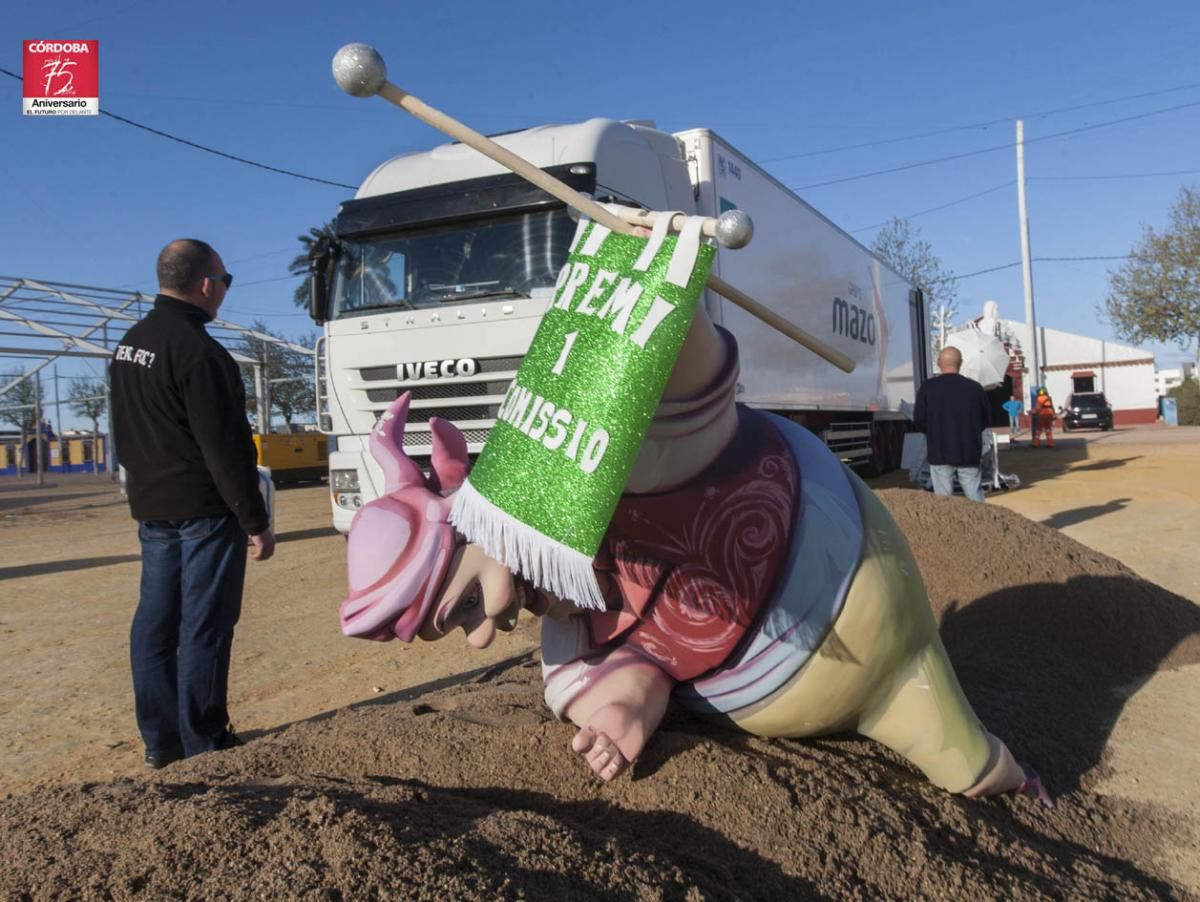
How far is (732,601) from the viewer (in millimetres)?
2344

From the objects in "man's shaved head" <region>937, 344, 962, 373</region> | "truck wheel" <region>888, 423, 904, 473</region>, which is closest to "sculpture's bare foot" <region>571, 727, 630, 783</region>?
"man's shaved head" <region>937, 344, 962, 373</region>

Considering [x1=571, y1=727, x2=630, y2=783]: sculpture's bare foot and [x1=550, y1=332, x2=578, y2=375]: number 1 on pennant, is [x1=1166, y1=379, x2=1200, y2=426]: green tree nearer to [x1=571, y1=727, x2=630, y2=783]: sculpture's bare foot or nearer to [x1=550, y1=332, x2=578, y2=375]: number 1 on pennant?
[x1=571, y1=727, x2=630, y2=783]: sculpture's bare foot

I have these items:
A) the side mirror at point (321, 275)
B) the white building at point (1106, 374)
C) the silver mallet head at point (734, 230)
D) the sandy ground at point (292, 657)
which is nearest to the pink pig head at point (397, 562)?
the silver mallet head at point (734, 230)

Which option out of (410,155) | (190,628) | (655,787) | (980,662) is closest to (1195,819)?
(980,662)

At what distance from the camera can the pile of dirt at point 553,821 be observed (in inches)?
63.1

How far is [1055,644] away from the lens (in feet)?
14.5

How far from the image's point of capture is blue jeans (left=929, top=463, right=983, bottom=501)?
26.0ft

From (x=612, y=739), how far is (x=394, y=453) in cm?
90

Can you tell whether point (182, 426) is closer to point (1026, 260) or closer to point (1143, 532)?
point (1143, 532)

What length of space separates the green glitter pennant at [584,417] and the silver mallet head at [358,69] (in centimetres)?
60

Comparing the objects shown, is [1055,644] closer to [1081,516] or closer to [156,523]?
[156,523]

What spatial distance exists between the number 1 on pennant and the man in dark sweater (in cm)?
676

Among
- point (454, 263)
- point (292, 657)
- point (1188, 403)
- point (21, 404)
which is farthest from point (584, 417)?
point (1188, 403)

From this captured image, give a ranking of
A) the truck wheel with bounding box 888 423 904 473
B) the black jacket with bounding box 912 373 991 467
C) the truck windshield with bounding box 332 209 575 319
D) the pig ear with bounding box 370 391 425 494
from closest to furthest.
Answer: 1. the pig ear with bounding box 370 391 425 494
2. the truck windshield with bounding box 332 209 575 319
3. the black jacket with bounding box 912 373 991 467
4. the truck wheel with bounding box 888 423 904 473
